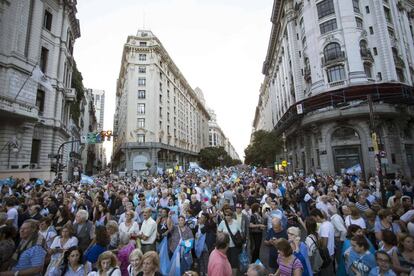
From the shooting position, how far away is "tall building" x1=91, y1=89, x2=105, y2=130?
154 meters

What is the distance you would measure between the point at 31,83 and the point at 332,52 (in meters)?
34.7

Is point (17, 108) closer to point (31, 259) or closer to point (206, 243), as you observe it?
point (31, 259)

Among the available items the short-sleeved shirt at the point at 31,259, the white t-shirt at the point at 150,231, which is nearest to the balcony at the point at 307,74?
the white t-shirt at the point at 150,231

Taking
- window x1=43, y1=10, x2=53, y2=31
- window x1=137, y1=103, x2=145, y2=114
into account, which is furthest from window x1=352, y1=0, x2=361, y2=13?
window x1=137, y1=103, x2=145, y2=114

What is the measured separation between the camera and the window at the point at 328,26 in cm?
2930

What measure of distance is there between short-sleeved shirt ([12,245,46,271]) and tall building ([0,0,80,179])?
17639 mm

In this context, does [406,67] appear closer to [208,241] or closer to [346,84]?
[346,84]

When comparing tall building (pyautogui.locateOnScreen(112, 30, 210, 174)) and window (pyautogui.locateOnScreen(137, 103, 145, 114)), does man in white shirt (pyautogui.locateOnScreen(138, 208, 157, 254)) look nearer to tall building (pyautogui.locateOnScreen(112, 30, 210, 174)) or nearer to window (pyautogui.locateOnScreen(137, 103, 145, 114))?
tall building (pyautogui.locateOnScreen(112, 30, 210, 174))

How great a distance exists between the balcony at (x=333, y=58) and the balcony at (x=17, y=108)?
32999 mm

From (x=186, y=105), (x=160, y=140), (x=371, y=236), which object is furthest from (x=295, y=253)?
(x=186, y=105)

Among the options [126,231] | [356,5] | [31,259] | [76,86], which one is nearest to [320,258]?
[126,231]

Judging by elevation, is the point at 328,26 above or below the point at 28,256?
above

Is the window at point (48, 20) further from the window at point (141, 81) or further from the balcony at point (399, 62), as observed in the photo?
the balcony at point (399, 62)

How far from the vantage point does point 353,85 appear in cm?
2650
